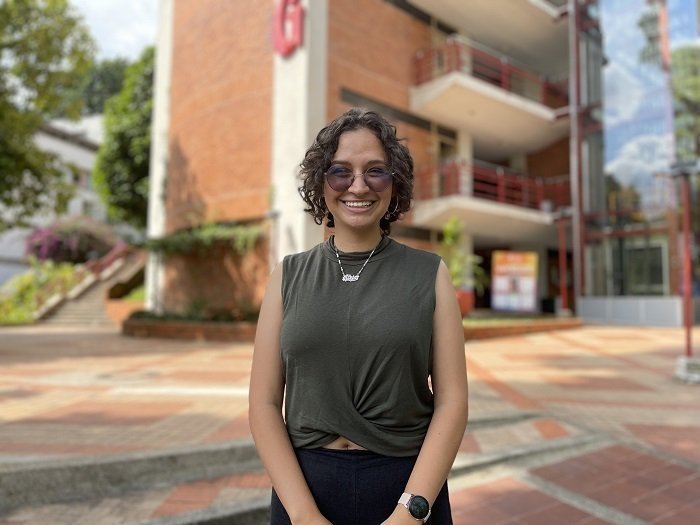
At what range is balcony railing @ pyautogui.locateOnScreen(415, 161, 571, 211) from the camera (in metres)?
13.4

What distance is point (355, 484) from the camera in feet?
3.79

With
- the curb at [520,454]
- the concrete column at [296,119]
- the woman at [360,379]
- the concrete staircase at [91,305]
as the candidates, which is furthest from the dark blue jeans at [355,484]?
the concrete staircase at [91,305]

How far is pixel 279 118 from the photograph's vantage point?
11.7 m

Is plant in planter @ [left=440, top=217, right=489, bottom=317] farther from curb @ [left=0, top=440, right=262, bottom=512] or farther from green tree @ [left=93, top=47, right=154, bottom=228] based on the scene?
green tree @ [left=93, top=47, right=154, bottom=228]

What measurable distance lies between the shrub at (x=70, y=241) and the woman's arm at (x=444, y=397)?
85.3 ft

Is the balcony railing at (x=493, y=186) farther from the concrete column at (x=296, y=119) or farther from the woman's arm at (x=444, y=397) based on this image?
the woman's arm at (x=444, y=397)

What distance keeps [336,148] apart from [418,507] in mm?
873

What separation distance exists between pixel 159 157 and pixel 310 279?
16.4 meters

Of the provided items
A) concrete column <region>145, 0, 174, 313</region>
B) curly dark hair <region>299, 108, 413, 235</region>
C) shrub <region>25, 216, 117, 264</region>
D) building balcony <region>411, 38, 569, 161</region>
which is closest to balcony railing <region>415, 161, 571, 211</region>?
building balcony <region>411, 38, 569, 161</region>

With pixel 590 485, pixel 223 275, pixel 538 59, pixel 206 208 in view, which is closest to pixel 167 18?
pixel 206 208

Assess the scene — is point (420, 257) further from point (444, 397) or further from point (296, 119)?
point (296, 119)

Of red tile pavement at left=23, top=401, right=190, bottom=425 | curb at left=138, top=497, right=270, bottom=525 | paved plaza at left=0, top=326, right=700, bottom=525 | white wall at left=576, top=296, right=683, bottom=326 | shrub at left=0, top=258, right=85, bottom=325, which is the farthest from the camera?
shrub at left=0, top=258, right=85, bottom=325

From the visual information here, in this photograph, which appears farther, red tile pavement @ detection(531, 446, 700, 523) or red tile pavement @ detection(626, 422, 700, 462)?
red tile pavement @ detection(626, 422, 700, 462)

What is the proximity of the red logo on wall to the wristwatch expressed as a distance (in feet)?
38.3
